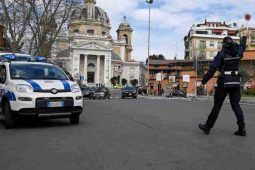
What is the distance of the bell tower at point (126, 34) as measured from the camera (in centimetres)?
14312

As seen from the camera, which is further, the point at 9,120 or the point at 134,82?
the point at 134,82

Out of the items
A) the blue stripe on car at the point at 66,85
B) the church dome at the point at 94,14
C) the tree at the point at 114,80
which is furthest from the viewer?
the tree at the point at 114,80

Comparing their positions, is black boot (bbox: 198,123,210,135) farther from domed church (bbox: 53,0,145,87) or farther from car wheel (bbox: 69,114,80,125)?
domed church (bbox: 53,0,145,87)

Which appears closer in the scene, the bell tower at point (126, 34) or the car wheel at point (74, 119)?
the car wheel at point (74, 119)

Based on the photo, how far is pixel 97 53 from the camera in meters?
127

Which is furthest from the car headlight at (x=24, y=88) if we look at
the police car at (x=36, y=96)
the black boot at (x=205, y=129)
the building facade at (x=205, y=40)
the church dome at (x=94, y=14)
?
the building facade at (x=205, y=40)

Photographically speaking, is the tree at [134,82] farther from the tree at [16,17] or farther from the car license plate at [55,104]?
the car license plate at [55,104]

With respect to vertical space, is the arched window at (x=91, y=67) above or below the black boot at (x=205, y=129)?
above

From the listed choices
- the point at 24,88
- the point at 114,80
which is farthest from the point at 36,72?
the point at 114,80

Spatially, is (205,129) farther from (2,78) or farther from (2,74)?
(2,74)

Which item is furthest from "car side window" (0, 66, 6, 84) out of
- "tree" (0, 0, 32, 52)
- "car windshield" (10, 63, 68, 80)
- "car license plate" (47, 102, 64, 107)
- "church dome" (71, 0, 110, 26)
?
"church dome" (71, 0, 110, 26)

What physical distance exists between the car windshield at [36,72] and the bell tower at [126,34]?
131m

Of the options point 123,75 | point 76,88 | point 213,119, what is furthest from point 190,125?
point 123,75

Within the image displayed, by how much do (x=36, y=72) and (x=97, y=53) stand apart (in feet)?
380
